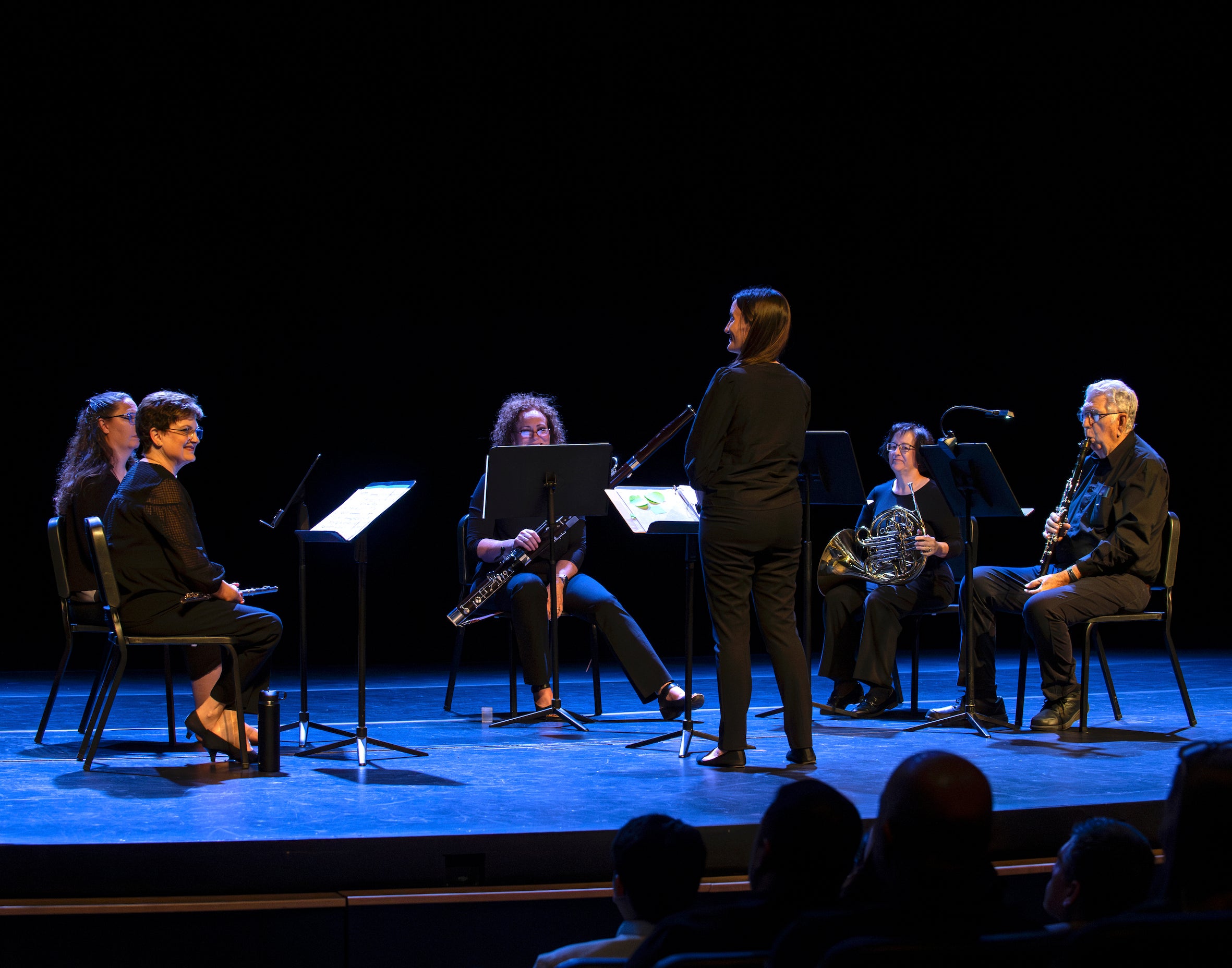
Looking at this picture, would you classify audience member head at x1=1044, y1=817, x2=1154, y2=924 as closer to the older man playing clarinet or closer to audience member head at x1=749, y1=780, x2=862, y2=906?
audience member head at x1=749, y1=780, x2=862, y2=906

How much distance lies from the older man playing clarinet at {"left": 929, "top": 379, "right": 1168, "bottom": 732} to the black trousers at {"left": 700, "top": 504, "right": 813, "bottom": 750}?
3.83ft

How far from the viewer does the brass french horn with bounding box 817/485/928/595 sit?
5008 millimetres

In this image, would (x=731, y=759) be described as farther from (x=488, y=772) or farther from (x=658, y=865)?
(x=658, y=865)

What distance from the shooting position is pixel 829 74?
285 inches

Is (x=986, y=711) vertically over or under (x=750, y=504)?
under

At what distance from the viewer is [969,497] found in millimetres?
4340

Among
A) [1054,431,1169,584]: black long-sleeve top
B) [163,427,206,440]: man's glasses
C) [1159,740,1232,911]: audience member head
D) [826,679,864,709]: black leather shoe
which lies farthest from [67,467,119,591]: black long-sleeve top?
[1159,740,1232,911]: audience member head

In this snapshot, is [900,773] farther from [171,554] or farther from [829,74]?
[829,74]

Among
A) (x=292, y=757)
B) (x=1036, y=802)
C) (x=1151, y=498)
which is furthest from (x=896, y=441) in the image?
(x=292, y=757)

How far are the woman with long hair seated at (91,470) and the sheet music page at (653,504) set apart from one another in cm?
172

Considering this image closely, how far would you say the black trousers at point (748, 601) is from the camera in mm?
3541

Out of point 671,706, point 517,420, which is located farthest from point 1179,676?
point 517,420

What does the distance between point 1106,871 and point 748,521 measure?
180cm

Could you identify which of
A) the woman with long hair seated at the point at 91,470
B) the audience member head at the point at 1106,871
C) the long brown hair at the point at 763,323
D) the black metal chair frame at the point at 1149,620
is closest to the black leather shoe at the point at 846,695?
→ the black metal chair frame at the point at 1149,620
